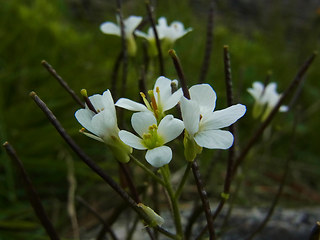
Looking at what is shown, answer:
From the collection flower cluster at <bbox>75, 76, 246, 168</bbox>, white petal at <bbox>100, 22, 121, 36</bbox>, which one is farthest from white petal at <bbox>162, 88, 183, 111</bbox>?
white petal at <bbox>100, 22, 121, 36</bbox>

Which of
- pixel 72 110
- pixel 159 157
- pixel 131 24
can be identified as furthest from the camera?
pixel 72 110

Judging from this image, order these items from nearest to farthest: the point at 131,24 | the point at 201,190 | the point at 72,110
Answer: the point at 201,190 → the point at 131,24 → the point at 72,110

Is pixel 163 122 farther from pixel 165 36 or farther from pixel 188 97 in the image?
pixel 165 36

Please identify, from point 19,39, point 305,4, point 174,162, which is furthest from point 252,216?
point 305,4

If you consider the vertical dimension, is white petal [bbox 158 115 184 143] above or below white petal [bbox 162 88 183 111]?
below

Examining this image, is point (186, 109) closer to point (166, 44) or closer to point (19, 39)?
point (166, 44)

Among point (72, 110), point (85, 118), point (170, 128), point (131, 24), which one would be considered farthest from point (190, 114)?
point (72, 110)

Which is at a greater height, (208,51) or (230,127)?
(208,51)

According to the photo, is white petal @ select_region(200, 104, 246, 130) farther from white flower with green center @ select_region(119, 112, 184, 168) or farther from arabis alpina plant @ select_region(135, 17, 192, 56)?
arabis alpina plant @ select_region(135, 17, 192, 56)
